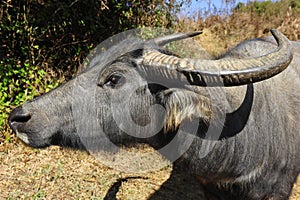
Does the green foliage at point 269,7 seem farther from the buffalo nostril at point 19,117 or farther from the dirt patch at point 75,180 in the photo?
the buffalo nostril at point 19,117

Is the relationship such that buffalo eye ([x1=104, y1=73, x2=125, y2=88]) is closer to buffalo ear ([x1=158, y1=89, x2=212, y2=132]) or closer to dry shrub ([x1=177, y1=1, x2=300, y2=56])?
buffalo ear ([x1=158, y1=89, x2=212, y2=132])

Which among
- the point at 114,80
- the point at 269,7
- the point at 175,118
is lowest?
the point at 269,7

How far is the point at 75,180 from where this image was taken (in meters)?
5.25

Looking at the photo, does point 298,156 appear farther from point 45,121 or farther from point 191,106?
point 45,121

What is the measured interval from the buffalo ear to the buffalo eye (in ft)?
1.02

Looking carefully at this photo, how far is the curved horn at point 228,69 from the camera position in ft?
7.18

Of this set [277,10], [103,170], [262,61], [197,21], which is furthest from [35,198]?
[277,10]

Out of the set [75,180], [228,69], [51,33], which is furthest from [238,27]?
[228,69]

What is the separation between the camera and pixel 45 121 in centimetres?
281

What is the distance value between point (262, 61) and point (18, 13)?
16.1 feet

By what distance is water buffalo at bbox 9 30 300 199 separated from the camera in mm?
2598

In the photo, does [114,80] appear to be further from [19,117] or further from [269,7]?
[269,7]

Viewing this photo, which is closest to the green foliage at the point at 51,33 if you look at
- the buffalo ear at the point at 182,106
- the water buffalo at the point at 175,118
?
the water buffalo at the point at 175,118

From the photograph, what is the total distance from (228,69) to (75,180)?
3.69 meters
